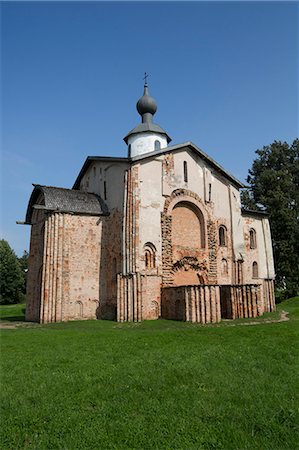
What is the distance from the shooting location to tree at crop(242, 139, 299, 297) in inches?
1183

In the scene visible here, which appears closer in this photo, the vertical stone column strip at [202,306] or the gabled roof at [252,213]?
the vertical stone column strip at [202,306]

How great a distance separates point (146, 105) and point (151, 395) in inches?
1058

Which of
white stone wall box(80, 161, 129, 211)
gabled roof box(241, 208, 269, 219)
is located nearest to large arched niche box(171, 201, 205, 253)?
white stone wall box(80, 161, 129, 211)

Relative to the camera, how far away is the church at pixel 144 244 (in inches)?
674

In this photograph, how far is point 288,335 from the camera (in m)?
10.7

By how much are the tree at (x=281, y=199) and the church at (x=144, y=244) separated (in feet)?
28.3

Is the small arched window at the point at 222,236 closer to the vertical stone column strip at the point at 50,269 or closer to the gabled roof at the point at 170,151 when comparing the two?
the gabled roof at the point at 170,151

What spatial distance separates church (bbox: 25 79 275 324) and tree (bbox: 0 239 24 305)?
23.4 metres

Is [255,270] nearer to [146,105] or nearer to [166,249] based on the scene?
[166,249]

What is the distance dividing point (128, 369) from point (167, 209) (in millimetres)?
12636

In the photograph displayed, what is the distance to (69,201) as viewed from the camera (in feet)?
63.5

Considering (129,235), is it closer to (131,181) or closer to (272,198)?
(131,181)

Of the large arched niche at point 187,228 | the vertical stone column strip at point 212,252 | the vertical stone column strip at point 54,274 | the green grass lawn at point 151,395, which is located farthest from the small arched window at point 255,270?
the green grass lawn at point 151,395

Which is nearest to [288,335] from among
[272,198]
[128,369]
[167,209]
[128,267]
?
[128,369]
